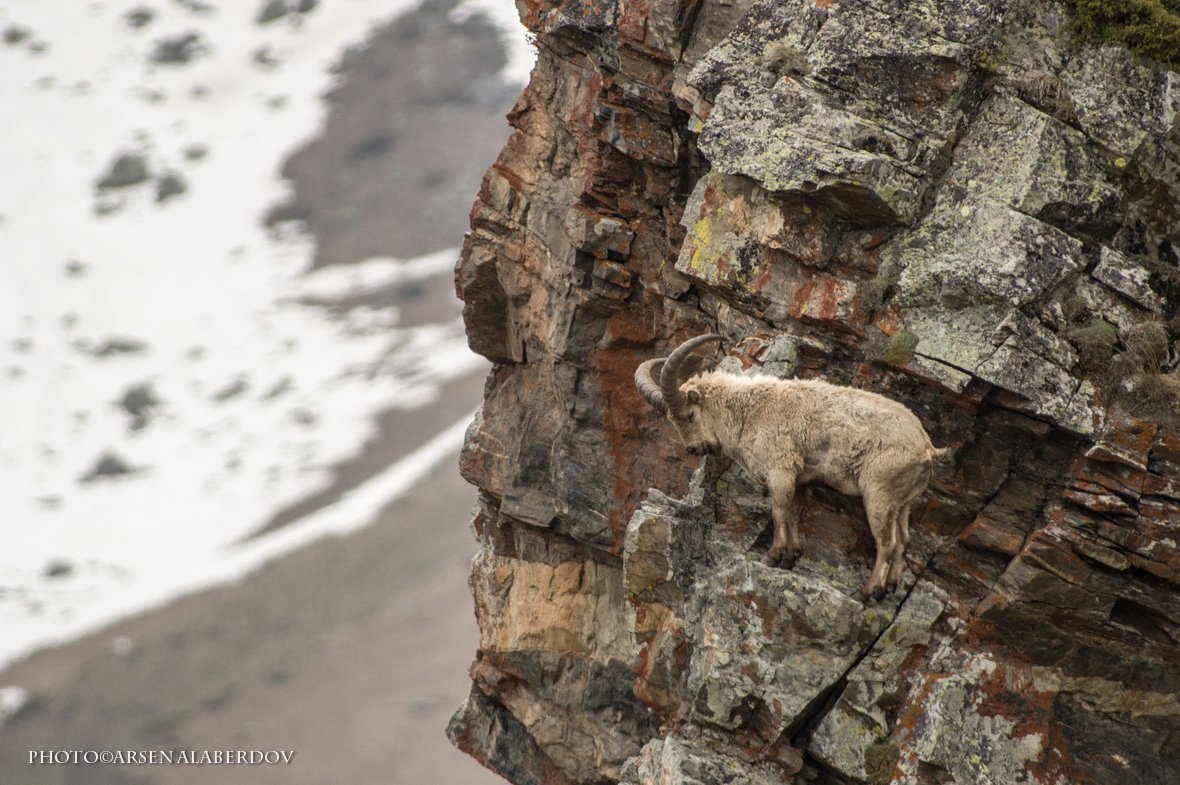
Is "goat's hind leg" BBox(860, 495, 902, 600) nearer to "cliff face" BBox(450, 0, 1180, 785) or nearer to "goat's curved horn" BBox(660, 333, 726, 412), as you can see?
"cliff face" BBox(450, 0, 1180, 785)

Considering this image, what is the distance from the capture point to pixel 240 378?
63.4m

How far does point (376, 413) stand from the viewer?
196ft

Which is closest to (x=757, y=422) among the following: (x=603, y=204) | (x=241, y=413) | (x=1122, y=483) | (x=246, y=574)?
(x=1122, y=483)

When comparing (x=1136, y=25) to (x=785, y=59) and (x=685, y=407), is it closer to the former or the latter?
(x=785, y=59)

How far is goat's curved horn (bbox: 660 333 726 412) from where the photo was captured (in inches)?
542

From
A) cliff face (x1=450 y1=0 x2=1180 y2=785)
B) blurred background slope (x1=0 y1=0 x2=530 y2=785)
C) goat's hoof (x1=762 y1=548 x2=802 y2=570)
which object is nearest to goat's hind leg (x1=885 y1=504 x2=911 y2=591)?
cliff face (x1=450 y1=0 x2=1180 y2=785)

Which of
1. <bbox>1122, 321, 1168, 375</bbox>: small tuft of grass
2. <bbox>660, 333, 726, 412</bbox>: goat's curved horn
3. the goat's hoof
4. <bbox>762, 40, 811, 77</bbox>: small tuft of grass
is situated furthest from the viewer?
<bbox>762, 40, 811, 77</bbox>: small tuft of grass

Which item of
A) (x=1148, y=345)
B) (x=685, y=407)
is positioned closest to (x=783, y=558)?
(x=685, y=407)

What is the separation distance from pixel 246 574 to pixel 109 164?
44.1 metres

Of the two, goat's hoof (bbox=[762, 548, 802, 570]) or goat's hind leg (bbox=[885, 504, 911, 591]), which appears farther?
goat's hoof (bbox=[762, 548, 802, 570])

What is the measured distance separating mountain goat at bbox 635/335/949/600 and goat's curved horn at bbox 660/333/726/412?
0.04 ft

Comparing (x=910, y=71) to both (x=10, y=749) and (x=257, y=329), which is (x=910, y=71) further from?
(x=257, y=329)

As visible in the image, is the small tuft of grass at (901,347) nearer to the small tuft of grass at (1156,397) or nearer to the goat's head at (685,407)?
the goat's head at (685,407)

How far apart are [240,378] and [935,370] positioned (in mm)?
56438
